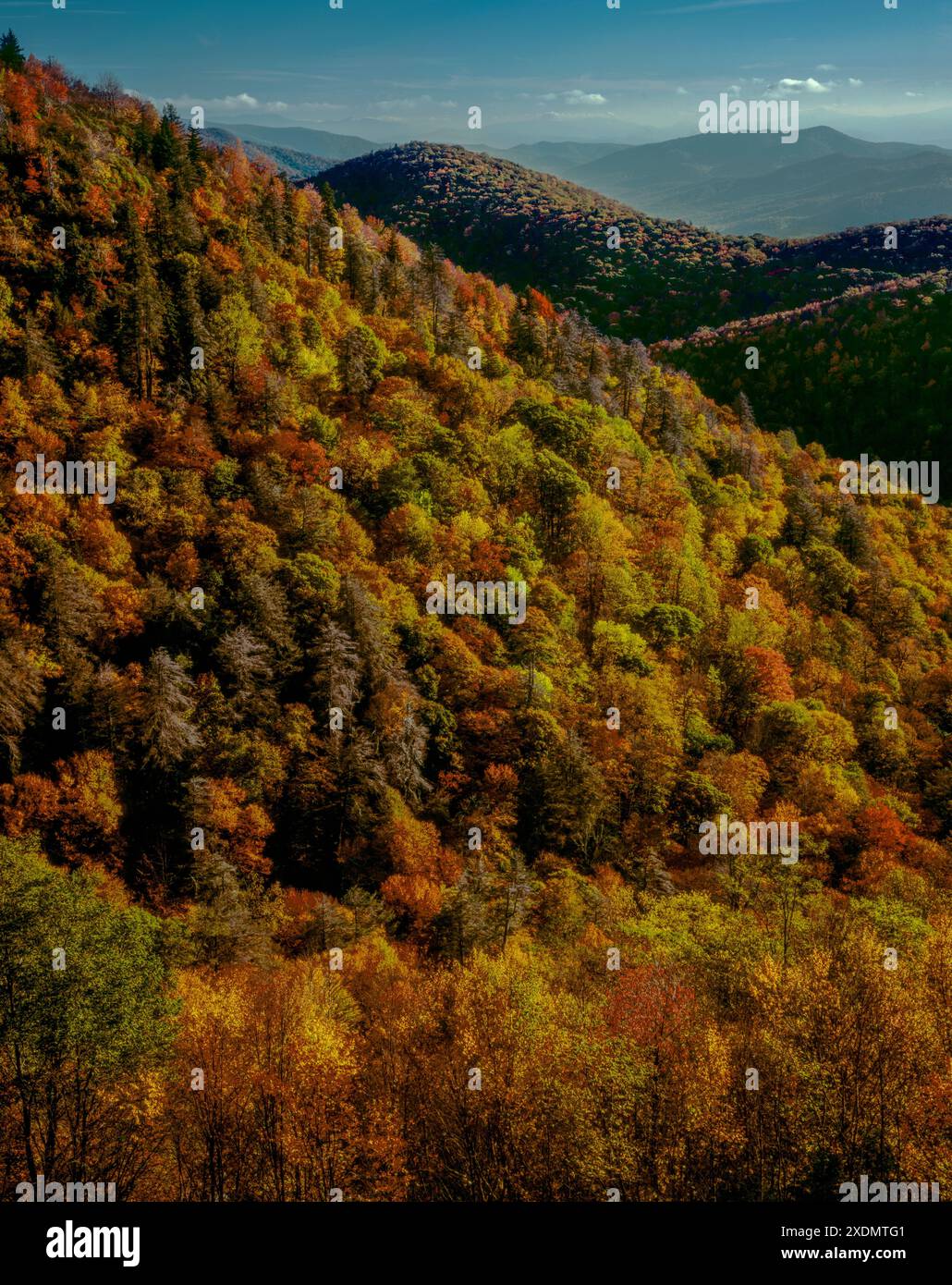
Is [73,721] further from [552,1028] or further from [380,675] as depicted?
[552,1028]

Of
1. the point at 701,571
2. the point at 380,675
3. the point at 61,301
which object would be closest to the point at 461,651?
the point at 380,675

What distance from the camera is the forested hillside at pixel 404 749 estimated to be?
103 feet

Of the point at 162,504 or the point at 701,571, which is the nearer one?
the point at 162,504

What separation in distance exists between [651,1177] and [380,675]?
42717mm

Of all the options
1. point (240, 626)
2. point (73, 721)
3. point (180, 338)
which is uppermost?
point (180, 338)

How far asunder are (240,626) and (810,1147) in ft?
167

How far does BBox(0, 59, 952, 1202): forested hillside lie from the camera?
103 feet

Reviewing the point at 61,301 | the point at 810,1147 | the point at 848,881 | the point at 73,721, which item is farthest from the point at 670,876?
the point at 61,301

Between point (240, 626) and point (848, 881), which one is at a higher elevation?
point (240, 626)

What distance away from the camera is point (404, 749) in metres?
62.9

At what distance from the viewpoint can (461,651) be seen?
7175 cm
